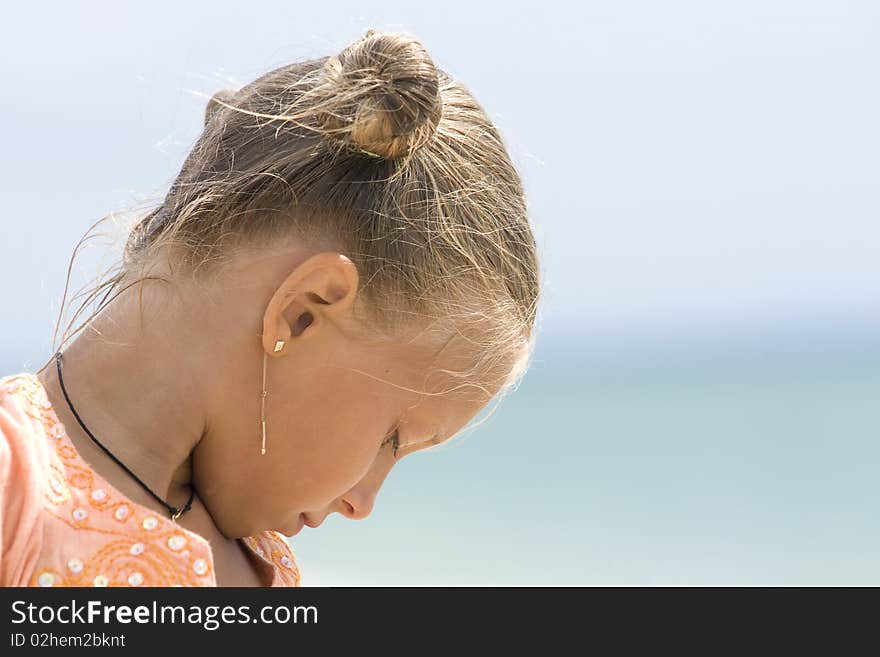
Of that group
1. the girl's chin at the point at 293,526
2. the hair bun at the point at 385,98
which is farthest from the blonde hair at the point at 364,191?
the girl's chin at the point at 293,526

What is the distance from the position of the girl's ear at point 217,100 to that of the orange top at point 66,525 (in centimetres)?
41

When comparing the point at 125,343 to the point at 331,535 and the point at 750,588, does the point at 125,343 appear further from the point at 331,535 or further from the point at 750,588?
the point at 331,535

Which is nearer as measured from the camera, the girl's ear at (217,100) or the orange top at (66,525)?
the orange top at (66,525)

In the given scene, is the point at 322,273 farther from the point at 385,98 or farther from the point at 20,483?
the point at 20,483

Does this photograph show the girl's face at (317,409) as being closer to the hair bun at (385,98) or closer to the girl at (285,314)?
the girl at (285,314)

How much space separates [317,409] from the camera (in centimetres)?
122

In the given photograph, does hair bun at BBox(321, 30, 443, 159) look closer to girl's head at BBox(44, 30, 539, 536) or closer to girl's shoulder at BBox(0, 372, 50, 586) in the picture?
girl's head at BBox(44, 30, 539, 536)

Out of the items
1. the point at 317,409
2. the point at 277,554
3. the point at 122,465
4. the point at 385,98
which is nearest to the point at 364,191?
the point at 385,98

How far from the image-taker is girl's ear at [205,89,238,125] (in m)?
1.32

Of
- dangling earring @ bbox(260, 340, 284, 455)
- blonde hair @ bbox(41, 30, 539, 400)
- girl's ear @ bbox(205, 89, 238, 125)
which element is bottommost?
dangling earring @ bbox(260, 340, 284, 455)

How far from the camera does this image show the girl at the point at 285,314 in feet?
3.75

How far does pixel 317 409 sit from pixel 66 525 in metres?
0.30

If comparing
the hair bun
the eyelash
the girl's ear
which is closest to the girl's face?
the eyelash
